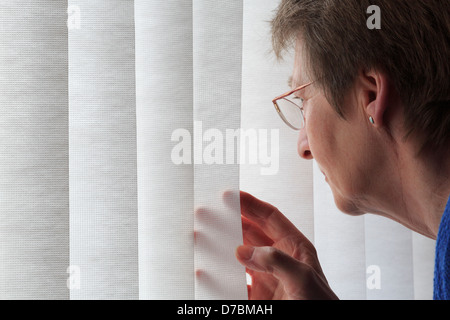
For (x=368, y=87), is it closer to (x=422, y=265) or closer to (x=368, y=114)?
(x=368, y=114)

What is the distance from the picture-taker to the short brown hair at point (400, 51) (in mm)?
714

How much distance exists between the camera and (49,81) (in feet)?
2.10

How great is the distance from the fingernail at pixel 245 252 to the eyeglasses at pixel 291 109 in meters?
0.24

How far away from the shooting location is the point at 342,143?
788mm

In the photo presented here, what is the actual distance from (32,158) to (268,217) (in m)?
0.41

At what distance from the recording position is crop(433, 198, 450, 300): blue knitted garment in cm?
73

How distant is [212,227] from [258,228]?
183 millimetres

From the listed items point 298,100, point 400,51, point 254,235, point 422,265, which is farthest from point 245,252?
point 422,265

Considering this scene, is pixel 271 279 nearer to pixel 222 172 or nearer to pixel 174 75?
pixel 222 172

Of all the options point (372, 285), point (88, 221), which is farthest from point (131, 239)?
point (372, 285)

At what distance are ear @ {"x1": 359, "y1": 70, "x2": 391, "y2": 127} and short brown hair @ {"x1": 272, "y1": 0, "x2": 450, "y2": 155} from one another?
0.04 feet

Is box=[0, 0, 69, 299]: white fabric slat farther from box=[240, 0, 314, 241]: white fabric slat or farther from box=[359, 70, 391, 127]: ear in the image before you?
box=[359, 70, 391, 127]: ear

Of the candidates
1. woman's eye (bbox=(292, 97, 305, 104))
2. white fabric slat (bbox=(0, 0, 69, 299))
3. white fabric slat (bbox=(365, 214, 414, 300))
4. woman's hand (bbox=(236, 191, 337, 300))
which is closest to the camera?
white fabric slat (bbox=(0, 0, 69, 299))

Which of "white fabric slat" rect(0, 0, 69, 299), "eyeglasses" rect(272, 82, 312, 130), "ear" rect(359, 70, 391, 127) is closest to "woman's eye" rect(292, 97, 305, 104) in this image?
"eyeglasses" rect(272, 82, 312, 130)
